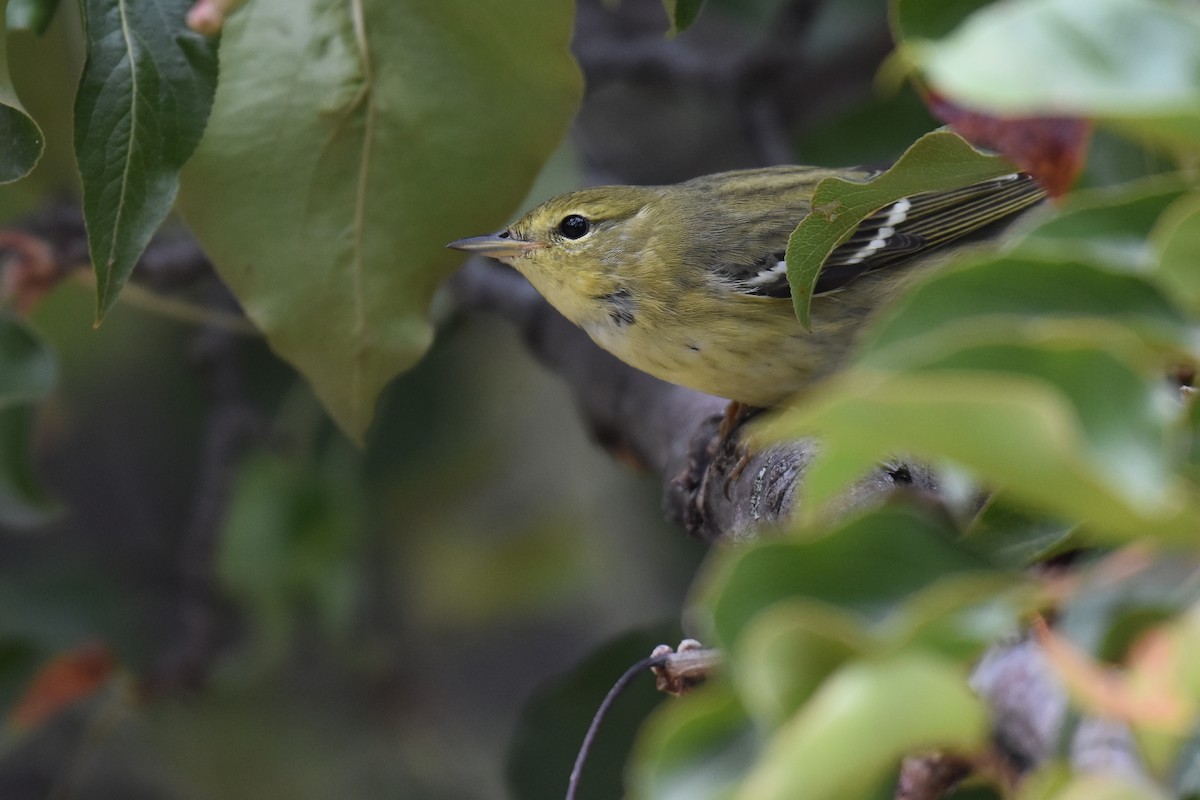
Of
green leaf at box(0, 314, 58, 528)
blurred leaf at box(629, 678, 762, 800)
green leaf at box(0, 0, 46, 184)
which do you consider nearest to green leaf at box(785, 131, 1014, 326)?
blurred leaf at box(629, 678, 762, 800)

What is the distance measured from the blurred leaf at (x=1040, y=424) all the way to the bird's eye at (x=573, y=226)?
1933mm

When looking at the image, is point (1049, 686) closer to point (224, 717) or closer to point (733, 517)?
point (733, 517)

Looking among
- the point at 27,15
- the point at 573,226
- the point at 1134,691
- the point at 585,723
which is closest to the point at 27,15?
the point at 27,15

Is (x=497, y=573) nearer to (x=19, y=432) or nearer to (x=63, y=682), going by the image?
(x=63, y=682)

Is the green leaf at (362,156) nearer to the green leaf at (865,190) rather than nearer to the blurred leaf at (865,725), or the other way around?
the green leaf at (865,190)

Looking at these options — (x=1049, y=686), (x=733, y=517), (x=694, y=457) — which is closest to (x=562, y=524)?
(x=694, y=457)

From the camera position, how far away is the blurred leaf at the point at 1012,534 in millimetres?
895

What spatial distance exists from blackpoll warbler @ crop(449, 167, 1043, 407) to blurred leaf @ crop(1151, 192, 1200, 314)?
61.0 inches

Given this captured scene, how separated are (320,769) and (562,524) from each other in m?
0.93

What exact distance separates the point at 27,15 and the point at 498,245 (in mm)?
976

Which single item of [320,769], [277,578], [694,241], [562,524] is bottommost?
[320,769]

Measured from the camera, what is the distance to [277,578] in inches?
110

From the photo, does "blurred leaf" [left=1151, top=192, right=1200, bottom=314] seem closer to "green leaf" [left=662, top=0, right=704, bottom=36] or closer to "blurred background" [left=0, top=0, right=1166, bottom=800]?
"green leaf" [left=662, top=0, right=704, bottom=36]

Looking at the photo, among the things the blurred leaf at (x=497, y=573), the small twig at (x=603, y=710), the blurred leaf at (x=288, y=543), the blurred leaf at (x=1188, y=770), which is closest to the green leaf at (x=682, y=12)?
the small twig at (x=603, y=710)
